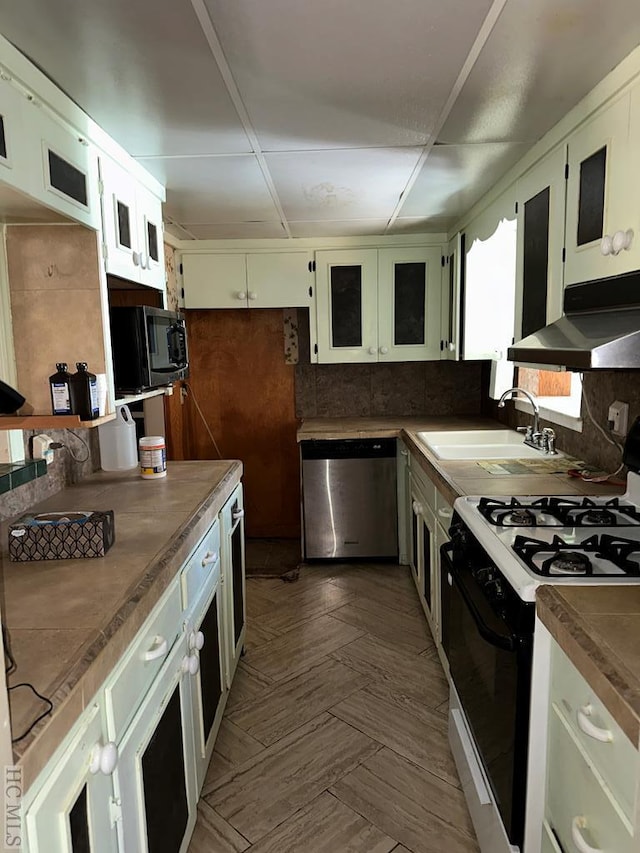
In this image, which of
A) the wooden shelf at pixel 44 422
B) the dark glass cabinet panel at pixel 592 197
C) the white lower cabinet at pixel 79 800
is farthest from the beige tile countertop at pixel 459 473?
the white lower cabinet at pixel 79 800

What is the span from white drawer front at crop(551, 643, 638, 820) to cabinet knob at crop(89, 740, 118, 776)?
0.83m

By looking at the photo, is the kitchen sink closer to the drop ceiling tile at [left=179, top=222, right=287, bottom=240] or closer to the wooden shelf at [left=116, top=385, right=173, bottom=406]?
the wooden shelf at [left=116, top=385, right=173, bottom=406]

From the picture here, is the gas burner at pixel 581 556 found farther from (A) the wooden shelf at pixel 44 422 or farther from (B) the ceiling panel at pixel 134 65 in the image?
(B) the ceiling panel at pixel 134 65

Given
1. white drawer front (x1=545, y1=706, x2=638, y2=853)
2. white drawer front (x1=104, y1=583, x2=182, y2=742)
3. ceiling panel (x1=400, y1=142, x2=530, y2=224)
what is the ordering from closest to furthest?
white drawer front (x1=545, y1=706, x2=638, y2=853), white drawer front (x1=104, y1=583, x2=182, y2=742), ceiling panel (x1=400, y1=142, x2=530, y2=224)

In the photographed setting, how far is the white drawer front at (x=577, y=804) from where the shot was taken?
3.16 feet

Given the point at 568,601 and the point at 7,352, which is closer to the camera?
the point at 568,601

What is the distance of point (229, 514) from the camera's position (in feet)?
7.89

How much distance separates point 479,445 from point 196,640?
1802mm

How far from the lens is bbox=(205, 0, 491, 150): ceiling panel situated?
126 centimetres

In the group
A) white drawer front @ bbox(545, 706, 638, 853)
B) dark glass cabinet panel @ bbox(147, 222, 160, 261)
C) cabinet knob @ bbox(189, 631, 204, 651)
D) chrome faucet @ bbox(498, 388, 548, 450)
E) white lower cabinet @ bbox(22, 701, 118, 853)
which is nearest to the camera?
white lower cabinet @ bbox(22, 701, 118, 853)

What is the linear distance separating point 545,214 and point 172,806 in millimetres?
2148

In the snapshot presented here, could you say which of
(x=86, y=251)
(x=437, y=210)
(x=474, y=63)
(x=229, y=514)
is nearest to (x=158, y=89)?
(x=86, y=251)

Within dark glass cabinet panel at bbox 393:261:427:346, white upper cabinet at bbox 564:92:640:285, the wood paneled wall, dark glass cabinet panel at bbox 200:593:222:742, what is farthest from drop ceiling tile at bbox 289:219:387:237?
dark glass cabinet panel at bbox 200:593:222:742

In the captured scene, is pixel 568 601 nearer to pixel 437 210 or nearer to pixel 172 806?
pixel 172 806
